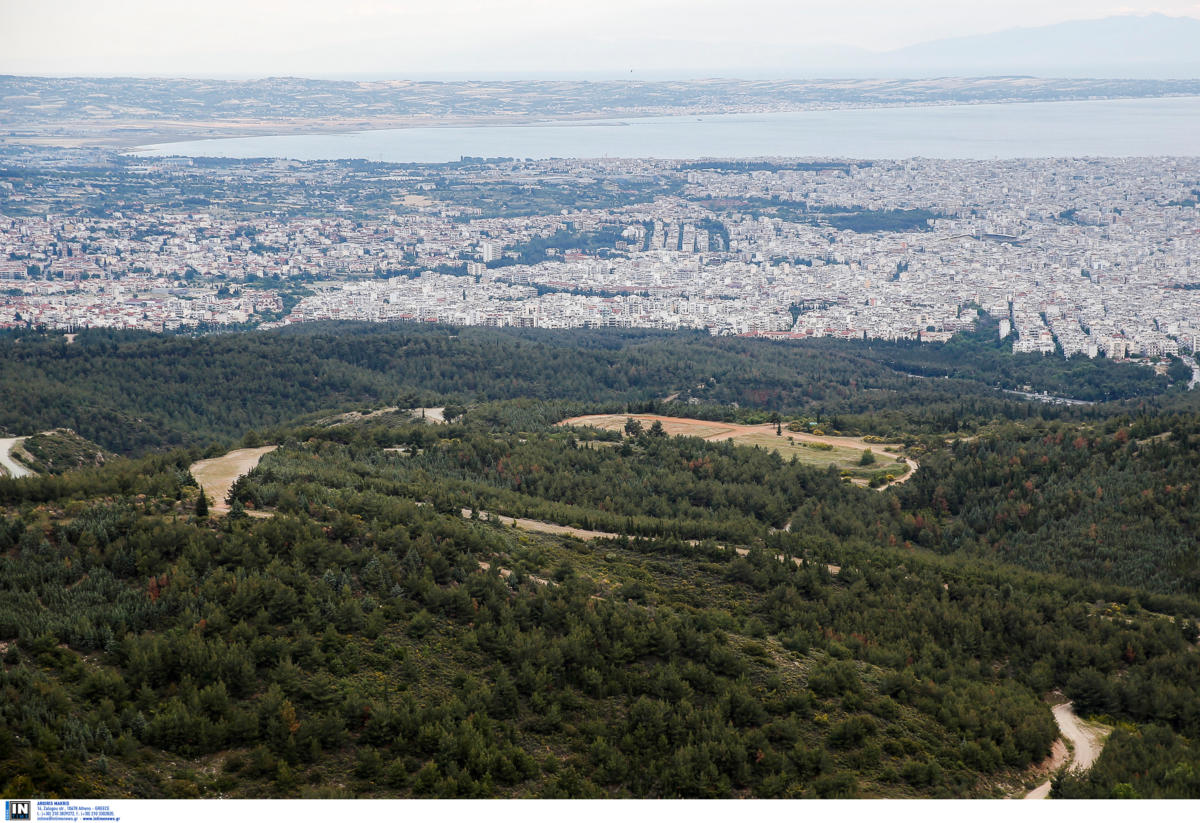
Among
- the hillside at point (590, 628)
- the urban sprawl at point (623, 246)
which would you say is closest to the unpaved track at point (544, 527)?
the hillside at point (590, 628)

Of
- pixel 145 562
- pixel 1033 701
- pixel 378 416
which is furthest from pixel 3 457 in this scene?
pixel 1033 701

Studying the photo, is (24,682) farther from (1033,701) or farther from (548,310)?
(548,310)

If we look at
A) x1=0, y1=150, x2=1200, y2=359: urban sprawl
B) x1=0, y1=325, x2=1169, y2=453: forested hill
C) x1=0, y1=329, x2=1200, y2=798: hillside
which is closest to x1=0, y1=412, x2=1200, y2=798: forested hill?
x1=0, y1=329, x2=1200, y2=798: hillside

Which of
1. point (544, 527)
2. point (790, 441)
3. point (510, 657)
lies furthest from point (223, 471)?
point (790, 441)

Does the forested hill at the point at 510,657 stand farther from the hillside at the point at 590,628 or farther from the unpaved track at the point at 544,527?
the unpaved track at the point at 544,527

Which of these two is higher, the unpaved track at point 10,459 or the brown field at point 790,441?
the unpaved track at point 10,459

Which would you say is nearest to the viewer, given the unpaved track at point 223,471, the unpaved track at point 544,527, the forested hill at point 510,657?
the forested hill at point 510,657

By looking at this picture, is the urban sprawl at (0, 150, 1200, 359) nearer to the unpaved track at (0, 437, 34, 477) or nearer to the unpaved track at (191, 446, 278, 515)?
the unpaved track at (0, 437, 34, 477)

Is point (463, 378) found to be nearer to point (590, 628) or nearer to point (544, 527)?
point (544, 527)
